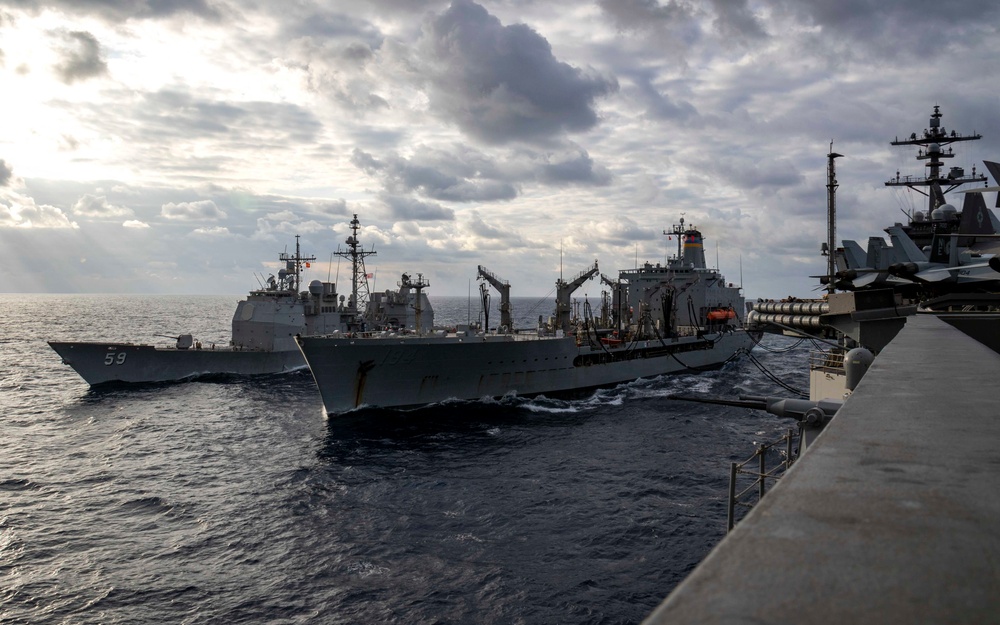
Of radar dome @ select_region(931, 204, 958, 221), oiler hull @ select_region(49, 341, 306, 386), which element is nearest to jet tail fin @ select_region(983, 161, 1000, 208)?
radar dome @ select_region(931, 204, 958, 221)

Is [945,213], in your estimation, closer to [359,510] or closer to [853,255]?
[853,255]

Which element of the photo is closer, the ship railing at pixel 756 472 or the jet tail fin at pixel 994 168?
the ship railing at pixel 756 472

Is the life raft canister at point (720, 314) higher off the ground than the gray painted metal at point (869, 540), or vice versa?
the life raft canister at point (720, 314)

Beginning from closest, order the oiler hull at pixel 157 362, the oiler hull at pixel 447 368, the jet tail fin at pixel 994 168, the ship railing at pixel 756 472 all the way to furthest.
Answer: the ship railing at pixel 756 472 → the jet tail fin at pixel 994 168 → the oiler hull at pixel 447 368 → the oiler hull at pixel 157 362

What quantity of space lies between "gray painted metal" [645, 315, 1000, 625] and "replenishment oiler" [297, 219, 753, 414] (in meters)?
27.2

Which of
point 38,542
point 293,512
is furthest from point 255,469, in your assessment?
point 38,542

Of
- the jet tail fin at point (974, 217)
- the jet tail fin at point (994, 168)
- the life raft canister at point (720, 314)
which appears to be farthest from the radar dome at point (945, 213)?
the life raft canister at point (720, 314)

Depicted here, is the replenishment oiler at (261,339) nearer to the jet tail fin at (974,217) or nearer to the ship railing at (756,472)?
the ship railing at (756,472)

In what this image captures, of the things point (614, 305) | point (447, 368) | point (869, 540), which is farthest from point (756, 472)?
point (614, 305)

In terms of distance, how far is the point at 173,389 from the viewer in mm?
37406

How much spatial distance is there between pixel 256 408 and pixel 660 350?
27.4m

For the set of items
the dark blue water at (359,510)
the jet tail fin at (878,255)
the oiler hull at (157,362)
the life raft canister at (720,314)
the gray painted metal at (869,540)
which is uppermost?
the jet tail fin at (878,255)

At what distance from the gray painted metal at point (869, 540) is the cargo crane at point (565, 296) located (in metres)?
35.1

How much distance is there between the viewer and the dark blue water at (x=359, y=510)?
41.0ft
